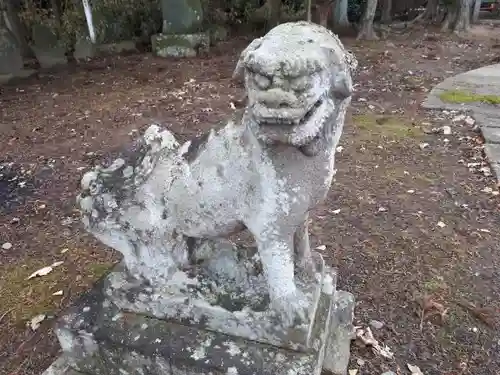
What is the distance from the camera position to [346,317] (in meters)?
2.29

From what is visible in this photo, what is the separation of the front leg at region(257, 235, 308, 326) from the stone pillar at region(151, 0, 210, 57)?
241 inches

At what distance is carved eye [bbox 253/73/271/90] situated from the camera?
4.29 ft

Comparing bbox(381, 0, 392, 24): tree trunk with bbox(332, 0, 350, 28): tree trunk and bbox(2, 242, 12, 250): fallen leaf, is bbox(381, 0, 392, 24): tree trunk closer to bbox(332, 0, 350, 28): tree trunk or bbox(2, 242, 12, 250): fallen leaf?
bbox(332, 0, 350, 28): tree trunk

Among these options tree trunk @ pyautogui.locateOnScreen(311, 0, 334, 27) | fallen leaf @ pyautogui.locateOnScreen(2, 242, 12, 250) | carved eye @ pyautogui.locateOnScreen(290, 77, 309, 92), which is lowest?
fallen leaf @ pyautogui.locateOnScreen(2, 242, 12, 250)

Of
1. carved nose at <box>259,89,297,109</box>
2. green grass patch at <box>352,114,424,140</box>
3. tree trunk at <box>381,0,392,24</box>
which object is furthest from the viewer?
tree trunk at <box>381,0,392,24</box>

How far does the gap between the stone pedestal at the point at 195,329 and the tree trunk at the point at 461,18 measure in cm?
789

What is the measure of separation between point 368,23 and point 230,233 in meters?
7.22

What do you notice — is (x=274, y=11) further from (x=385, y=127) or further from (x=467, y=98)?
(x=385, y=127)

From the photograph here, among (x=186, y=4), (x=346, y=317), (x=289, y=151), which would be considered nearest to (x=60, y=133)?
(x=186, y=4)

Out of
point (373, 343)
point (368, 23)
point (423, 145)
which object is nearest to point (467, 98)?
point (423, 145)

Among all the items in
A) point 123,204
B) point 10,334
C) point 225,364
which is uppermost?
point 123,204

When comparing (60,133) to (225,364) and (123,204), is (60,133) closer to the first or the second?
(123,204)

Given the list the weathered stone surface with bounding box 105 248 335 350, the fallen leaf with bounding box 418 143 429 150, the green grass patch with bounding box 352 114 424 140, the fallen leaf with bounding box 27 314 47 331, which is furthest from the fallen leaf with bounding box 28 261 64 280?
the fallen leaf with bounding box 418 143 429 150

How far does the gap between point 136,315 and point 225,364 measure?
43 centimetres
